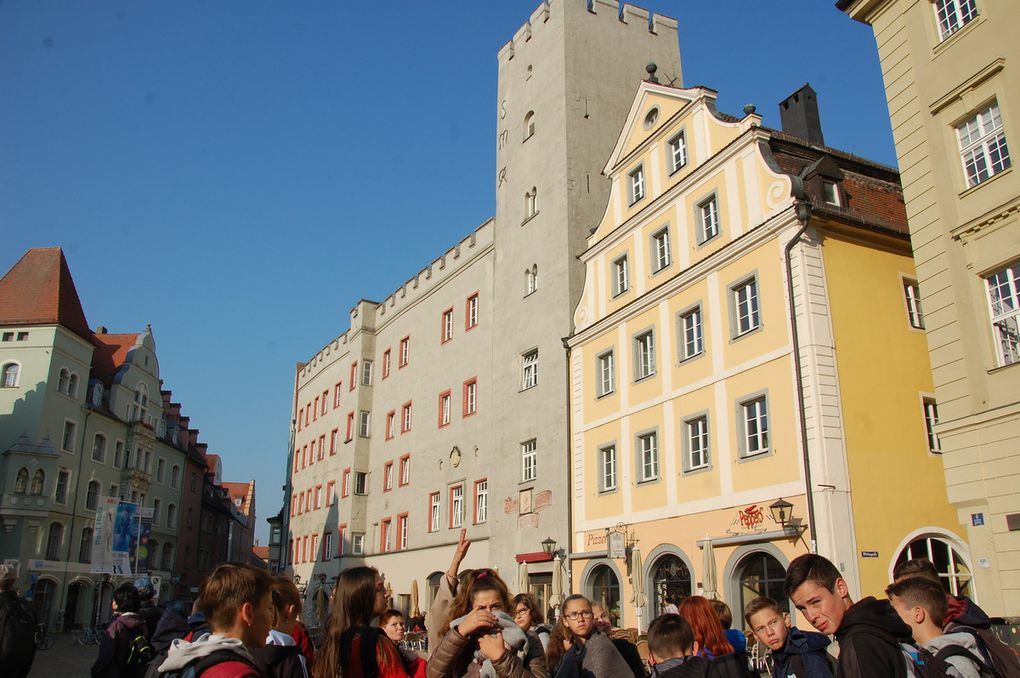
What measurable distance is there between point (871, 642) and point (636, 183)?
20305 mm

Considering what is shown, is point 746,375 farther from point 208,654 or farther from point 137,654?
point 208,654

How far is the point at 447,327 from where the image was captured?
113ft

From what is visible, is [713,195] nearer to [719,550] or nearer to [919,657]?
[719,550]

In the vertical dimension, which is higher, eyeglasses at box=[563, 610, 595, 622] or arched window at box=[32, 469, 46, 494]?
arched window at box=[32, 469, 46, 494]

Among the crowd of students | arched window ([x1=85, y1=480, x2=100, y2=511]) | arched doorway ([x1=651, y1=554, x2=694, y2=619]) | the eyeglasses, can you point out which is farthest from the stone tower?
arched window ([x1=85, y1=480, x2=100, y2=511])

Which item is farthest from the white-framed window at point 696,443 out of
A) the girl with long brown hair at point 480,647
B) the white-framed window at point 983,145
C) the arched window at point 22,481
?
the arched window at point 22,481

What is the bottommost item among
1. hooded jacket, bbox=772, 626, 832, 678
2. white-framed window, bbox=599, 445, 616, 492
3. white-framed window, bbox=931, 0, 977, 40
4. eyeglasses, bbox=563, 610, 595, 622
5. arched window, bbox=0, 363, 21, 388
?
hooded jacket, bbox=772, 626, 832, 678

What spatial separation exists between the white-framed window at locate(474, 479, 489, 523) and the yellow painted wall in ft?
49.7

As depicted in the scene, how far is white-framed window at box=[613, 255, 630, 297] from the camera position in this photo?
22.9 metres

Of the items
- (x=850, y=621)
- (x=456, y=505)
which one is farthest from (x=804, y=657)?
(x=456, y=505)

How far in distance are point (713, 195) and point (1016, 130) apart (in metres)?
7.93

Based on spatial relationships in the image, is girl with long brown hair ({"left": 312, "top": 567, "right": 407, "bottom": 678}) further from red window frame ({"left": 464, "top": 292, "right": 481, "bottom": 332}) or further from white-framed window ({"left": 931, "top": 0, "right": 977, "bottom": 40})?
red window frame ({"left": 464, "top": 292, "right": 481, "bottom": 332})

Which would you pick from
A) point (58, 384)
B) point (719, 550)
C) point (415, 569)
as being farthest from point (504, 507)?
point (58, 384)

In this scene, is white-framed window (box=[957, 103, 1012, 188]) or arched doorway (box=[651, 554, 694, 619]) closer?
white-framed window (box=[957, 103, 1012, 188])
